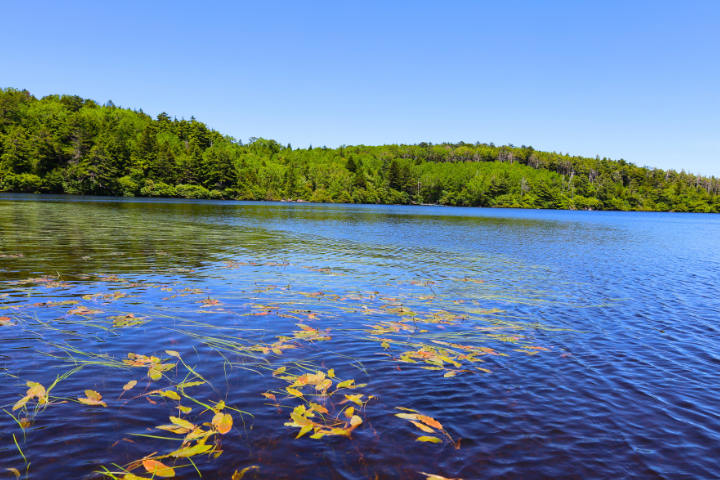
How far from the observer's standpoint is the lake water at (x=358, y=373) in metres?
6.02

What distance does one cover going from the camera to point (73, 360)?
896 cm

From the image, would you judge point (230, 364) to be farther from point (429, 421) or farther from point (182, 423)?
point (429, 421)

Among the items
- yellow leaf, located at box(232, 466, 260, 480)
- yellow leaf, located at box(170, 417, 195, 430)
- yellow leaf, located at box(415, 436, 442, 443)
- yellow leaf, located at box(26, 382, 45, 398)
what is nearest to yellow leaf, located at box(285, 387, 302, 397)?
yellow leaf, located at box(170, 417, 195, 430)

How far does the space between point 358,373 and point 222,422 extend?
3423 millimetres

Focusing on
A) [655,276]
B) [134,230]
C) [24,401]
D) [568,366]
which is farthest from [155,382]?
[134,230]

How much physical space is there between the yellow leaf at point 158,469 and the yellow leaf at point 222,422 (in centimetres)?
102

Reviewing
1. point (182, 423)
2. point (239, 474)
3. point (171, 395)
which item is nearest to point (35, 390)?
point (171, 395)

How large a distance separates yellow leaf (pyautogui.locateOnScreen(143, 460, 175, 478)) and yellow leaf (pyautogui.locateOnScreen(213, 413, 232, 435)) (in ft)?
3.34

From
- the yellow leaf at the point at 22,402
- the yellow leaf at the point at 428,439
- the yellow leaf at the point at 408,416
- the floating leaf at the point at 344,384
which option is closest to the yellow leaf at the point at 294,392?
the floating leaf at the point at 344,384

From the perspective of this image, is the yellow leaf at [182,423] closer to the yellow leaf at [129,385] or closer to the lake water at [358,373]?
the lake water at [358,373]

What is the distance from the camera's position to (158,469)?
532cm

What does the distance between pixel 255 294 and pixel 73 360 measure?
7.65 meters

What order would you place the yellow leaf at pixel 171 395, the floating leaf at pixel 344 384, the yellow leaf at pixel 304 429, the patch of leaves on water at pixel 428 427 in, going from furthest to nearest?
the floating leaf at pixel 344 384
the yellow leaf at pixel 171 395
the patch of leaves on water at pixel 428 427
the yellow leaf at pixel 304 429

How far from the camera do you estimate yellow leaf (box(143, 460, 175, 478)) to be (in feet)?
17.3
